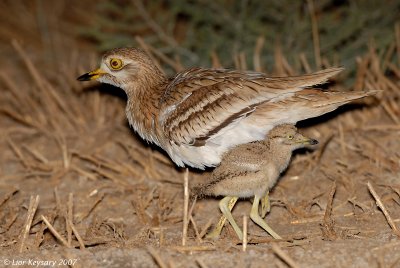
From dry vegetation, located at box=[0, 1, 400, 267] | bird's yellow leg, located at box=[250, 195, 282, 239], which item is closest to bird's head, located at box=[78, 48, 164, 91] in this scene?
dry vegetation, located at box=[0, 1, 400, 267]

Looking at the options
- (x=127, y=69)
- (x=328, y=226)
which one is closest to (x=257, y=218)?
(x=328, y=226)

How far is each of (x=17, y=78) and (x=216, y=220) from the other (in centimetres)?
353

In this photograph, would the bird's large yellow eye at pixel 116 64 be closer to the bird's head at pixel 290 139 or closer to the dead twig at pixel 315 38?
the bird's head at pixel 290 139

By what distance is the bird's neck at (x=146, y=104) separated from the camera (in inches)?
180

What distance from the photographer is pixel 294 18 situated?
20.7 feet

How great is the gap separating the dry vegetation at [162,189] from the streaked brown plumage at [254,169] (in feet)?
0.55

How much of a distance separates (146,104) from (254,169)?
3.38ft

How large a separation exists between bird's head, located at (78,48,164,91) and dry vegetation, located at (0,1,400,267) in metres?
0.57

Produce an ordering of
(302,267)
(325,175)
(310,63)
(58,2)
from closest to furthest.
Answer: (302,267) < (325,175) < (310,63) < (58,2)

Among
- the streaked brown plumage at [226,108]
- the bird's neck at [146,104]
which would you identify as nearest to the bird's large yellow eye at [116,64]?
the bird's neck at [146,104]

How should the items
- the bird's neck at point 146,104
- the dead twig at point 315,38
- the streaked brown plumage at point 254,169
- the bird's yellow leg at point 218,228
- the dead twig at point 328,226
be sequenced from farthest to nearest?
the dead twig at point 315,38 → the bird's neck at point 146,104 → the bird's yellow leg at point 218,228 → the streaked brown plumage at point 254,169 → the dead twig at point 328,226

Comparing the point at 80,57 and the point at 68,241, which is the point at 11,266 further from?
the point at 80,57

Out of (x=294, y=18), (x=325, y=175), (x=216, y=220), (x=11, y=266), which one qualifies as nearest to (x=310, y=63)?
(x=294, y=18)

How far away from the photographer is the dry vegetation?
11.7ft
